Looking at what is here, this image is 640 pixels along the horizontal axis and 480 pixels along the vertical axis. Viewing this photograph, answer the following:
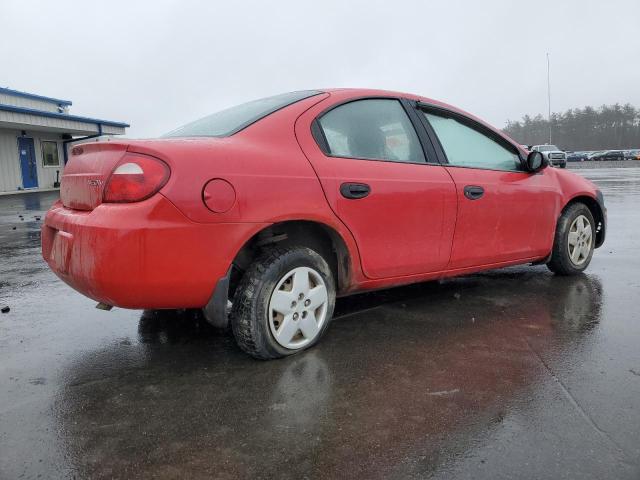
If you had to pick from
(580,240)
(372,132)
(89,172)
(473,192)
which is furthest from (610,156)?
(89,172)

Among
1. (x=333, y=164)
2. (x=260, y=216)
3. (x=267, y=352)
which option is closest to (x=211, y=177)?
(x=260, y=216)

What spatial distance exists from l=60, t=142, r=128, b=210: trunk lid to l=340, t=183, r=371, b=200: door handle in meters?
1.19

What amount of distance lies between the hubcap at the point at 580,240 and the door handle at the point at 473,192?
53.7 inches

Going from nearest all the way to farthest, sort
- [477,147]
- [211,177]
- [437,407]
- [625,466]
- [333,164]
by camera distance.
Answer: [625,466] → [437,407] → [211,177] → [333,164] → [477,147]

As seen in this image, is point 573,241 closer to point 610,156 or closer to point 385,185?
point 385,185

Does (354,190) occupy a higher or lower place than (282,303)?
higher

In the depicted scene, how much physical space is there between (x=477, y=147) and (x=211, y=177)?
2.29 metres

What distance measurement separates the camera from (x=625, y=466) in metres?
1.77

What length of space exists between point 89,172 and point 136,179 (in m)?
0.42

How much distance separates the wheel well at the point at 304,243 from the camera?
2.81 m

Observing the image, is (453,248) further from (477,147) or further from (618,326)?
(618,326)

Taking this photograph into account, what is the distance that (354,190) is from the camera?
294 centimetres

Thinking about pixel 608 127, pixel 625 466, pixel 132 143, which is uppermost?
pixel 608 127

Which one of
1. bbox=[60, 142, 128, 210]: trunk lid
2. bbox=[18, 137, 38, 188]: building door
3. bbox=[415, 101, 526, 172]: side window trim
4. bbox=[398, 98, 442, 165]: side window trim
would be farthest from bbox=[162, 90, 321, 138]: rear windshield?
bbox=[18, 137, 38, 188]: building door
